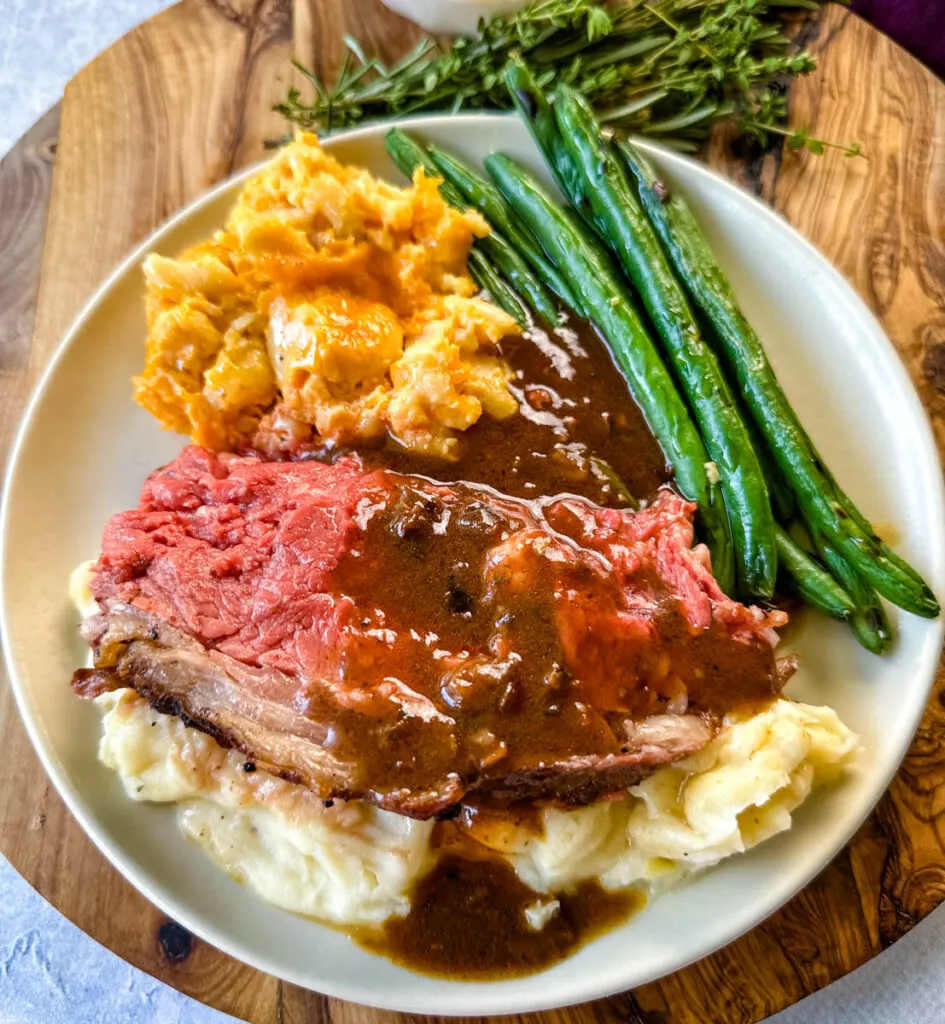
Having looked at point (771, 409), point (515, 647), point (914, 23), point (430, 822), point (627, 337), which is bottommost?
point (430, 822)

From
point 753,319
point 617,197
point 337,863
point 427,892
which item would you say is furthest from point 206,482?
point 753,319

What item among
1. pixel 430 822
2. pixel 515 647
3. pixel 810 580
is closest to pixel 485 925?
pixel 430 822

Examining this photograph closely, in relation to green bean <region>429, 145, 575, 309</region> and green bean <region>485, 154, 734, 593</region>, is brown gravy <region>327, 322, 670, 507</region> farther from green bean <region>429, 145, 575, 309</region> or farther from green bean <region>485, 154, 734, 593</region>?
green bean <region>429, 145, 575, 309</region>

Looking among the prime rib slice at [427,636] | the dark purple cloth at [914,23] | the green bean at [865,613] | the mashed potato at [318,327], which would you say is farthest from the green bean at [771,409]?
the dark purple cloth at [914,23]

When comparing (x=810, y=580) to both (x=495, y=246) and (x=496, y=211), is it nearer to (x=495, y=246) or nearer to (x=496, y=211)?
(x=495, y=246)

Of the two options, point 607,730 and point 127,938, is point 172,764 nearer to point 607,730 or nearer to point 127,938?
point 127,938

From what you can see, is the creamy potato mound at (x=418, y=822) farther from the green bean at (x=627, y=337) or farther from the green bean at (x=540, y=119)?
the green bean at (x=540, y=119)

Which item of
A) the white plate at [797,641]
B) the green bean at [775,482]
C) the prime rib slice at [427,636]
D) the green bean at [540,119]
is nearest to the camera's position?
the prime rib slice at [427,636]
